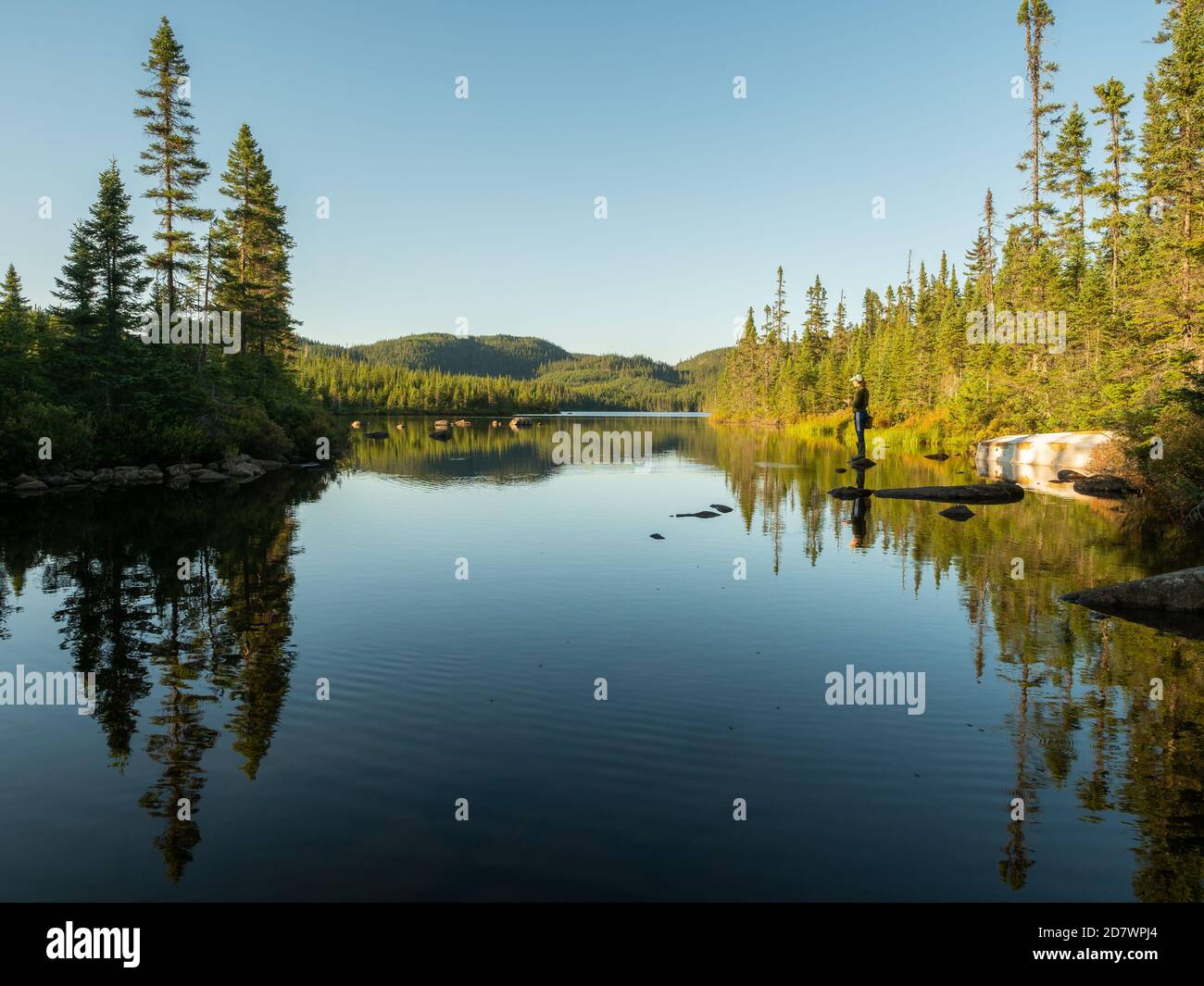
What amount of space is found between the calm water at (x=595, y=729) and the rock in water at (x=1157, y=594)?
2.76ft

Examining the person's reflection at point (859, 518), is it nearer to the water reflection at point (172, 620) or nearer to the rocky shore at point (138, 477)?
the water reflection at point (172, 620)

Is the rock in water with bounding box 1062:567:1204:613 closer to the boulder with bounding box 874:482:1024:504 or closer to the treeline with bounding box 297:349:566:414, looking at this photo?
the boulder with bounding box 874:482:1024:504

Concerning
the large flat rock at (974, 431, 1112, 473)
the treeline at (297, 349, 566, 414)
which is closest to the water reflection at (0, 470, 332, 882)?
the large flat rock at (974, 431, 1112, 473)

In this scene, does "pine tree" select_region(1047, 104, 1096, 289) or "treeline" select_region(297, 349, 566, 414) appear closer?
"pine tree" select_region(1047, 104, 1096, 289)

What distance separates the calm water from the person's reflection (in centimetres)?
160

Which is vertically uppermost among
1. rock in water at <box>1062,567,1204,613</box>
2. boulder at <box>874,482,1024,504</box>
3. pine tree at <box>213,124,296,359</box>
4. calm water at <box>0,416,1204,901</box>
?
pine tree at <box>213,124,296,359</box>

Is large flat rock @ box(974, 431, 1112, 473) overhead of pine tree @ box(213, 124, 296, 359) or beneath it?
beneath

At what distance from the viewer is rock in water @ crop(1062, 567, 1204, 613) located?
14.3 m

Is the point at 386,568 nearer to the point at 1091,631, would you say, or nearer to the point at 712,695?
the point at 712,695

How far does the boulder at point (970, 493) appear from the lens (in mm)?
29422

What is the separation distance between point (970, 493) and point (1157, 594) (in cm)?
1570

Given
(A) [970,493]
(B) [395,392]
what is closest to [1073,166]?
(A) [970,493]

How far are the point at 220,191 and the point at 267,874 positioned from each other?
63703mm

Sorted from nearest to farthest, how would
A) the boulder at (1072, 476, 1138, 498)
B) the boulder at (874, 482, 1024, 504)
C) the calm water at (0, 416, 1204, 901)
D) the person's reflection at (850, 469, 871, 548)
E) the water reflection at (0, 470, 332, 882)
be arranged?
the calm water at (0, 416, 1204, 901) → the water reflection at (0, 470, 332, 882) → the person's reflection at (850, 469, 871, 548) → the boulder at (874, 482, 1024, 504) → the boulder at (1072, 476, 1138, 498)
